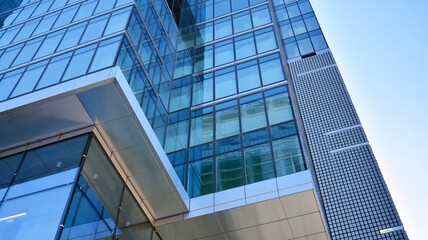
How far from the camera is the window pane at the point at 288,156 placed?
1362cm

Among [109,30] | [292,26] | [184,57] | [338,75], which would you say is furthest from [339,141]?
[109,30]

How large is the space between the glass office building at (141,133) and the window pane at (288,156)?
0.13ft

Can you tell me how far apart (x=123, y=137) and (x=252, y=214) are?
4676 mm

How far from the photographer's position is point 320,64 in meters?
115

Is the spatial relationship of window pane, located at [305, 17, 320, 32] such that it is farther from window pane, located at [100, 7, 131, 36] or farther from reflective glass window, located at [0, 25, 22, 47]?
reflective glass window, located at [0, 25, 22, 47]

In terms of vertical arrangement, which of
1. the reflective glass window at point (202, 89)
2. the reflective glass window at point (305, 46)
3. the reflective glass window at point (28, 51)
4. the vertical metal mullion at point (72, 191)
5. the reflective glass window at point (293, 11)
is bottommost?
the vertical metal mullion at point (72, 191)

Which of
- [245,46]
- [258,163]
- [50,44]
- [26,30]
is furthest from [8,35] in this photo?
[258,163]

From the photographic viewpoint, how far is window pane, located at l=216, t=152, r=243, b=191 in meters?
14.1

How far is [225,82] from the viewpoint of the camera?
62.1ft

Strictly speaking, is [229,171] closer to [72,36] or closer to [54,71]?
[54,71]

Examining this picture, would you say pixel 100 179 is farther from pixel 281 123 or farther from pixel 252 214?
pixel 281 123

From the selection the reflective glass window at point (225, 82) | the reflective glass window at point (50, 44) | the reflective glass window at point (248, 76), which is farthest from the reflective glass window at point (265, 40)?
the reflective glass window at point (50, 44)

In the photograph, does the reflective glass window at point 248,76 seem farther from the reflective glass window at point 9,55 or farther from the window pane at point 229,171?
the reflective glass window at point 9,55

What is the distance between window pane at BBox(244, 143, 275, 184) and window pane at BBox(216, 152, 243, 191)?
0.93ft
